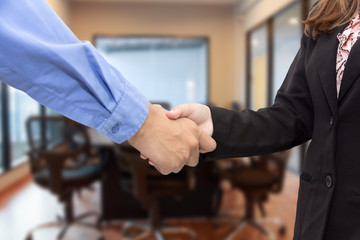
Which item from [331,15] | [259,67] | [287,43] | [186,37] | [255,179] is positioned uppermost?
[186,37]

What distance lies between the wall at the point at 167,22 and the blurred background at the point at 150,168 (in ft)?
0.07

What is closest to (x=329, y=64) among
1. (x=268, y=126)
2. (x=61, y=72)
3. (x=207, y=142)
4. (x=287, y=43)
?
(x=268, y=126)

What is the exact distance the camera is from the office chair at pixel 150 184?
2041 millimetres

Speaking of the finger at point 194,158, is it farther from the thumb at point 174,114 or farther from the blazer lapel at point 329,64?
the blazer lapel at point 329,64

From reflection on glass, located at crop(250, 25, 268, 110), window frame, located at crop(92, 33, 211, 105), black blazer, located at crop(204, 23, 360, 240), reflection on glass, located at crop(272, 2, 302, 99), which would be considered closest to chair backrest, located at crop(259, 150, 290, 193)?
black blazer, located at crop(204, 23, 360, 240)

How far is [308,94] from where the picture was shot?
76 cm

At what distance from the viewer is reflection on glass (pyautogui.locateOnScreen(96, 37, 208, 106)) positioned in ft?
21.5

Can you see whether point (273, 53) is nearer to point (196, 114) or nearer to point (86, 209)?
point (86, 209)

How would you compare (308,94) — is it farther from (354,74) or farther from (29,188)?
(29,188)

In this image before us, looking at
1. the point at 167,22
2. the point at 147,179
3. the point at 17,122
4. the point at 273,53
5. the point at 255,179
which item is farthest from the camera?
the point at 167,22

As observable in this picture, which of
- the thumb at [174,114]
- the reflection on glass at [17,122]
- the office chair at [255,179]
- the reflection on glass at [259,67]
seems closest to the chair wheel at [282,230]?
the office chair at [255,179]

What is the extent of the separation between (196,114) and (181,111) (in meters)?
0.04

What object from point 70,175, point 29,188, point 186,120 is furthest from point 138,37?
point 186,120

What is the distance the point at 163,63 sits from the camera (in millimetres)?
6695
